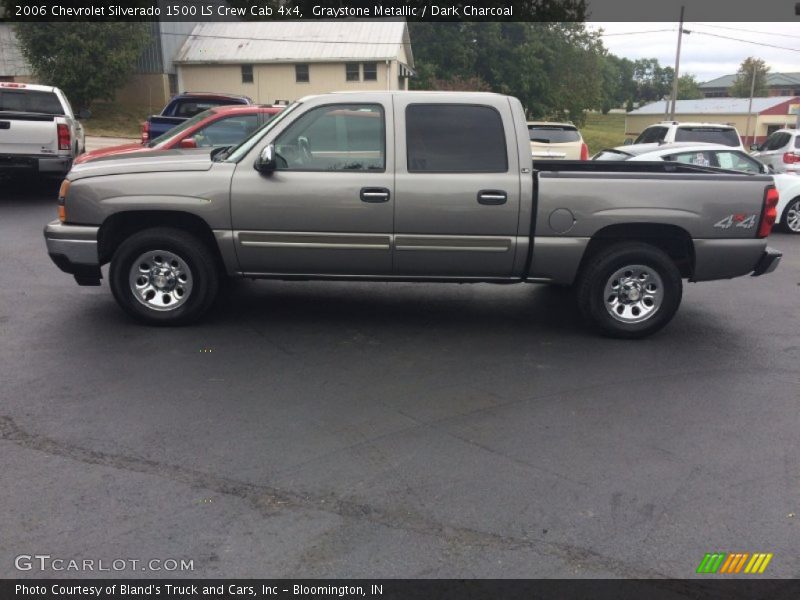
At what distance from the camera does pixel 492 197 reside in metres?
6.11

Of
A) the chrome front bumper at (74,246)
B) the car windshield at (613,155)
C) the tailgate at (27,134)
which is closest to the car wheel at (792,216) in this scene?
the car windshield at (613,155)

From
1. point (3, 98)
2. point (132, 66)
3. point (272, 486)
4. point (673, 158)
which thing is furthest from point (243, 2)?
point (272, 486)

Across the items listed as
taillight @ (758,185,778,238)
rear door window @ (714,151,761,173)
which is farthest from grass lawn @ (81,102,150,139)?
taillight @ (758,185,778,238)

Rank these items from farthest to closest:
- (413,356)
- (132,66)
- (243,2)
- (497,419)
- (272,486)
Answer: (243,2), (132,66), (413,356), (497,419), (272,486)

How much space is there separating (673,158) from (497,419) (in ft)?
27.9

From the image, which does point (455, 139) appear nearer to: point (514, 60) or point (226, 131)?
point (226, 131)

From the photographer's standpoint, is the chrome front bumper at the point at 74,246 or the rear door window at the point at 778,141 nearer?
the chrome front bumper at the point at 74,246

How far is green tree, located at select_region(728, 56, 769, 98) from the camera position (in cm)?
10612

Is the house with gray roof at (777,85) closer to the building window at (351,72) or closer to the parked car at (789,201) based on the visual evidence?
the building window at (351,72)

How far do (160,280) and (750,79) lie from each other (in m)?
118

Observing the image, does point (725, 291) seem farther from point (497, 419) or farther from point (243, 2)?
point (243, 2)

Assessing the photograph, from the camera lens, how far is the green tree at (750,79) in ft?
348

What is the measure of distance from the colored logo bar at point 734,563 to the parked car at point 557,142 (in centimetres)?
1239

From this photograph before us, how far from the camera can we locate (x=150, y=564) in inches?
127
